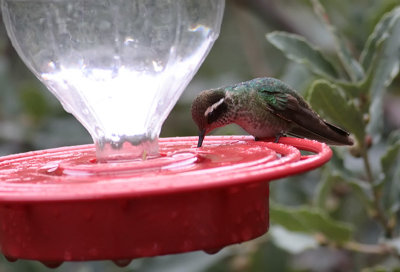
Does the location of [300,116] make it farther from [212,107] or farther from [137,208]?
[137,208]

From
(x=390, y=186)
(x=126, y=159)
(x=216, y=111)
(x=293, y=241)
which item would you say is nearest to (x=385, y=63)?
(x=390, y=186)

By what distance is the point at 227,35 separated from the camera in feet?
21.2

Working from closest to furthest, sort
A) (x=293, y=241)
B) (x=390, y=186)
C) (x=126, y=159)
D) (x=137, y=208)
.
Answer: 1. (x=137, y=208)
2. (x=126, y=159)
3. (x=390, y=186)
4. (x=293, y=241)

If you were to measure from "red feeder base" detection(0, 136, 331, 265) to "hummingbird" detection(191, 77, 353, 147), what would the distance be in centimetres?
57

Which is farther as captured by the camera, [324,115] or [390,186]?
[390,186]

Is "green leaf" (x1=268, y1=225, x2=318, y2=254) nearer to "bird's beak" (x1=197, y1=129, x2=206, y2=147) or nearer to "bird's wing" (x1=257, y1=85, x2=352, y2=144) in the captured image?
"bird's wing" (x1=257, y1=85, x2=352, y2=144)

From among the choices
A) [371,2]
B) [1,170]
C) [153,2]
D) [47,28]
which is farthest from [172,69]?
[371,2]

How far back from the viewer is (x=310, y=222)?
9.87 feet

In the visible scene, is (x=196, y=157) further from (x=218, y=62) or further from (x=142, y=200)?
(x=218, y=62)

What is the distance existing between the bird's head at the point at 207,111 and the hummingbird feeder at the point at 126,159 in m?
0.06

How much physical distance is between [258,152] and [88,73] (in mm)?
638

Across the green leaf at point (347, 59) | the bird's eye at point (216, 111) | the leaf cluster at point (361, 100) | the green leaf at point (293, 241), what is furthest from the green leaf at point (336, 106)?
the green leaf at point (293, 241)

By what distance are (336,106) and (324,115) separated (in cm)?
13

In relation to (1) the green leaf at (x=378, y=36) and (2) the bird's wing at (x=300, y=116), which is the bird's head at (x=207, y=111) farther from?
(1) the green leaf at (x=378, y=36)
